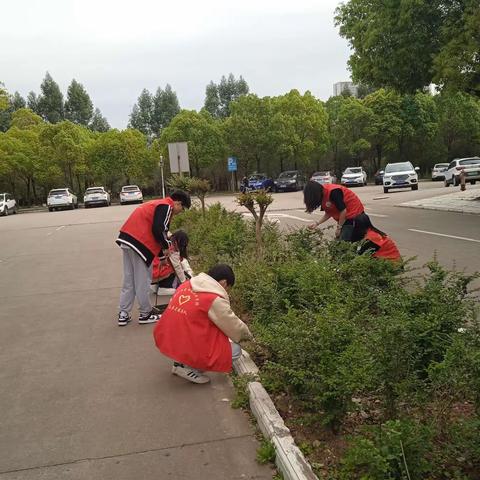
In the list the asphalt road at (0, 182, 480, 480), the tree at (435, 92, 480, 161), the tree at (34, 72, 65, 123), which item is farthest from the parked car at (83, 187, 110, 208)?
the tree at (34, 72, 65, 123)

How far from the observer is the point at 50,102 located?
81938mm

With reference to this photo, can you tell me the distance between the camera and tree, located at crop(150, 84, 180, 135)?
82625mm

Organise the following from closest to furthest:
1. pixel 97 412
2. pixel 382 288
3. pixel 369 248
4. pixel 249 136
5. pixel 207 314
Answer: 1. pixel 97 412
2. pixel 207 314
3. pixel 382 288
4. pixel 369 248
5. pixel 249 136

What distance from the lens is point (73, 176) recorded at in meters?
54.4

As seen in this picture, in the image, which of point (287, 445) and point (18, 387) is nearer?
point (287, 445)

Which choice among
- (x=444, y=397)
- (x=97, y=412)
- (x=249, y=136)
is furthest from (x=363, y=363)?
(x=249, y=136)

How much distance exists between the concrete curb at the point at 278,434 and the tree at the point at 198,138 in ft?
154

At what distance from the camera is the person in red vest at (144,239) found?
246 inches

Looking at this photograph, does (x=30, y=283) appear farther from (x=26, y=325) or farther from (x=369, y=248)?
(x=369, y=248)

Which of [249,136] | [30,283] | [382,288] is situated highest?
[249,136]

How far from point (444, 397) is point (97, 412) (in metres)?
2.52

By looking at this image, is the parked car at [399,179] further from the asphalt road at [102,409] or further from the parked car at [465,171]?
the asphalt road at [102,409]

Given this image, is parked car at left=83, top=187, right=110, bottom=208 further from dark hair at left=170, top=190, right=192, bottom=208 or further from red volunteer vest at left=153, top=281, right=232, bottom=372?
red volunteer vest at left=153, top=281, right=232, bottom=372

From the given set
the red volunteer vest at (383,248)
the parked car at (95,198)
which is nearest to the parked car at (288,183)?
the parked car at (95,198)
